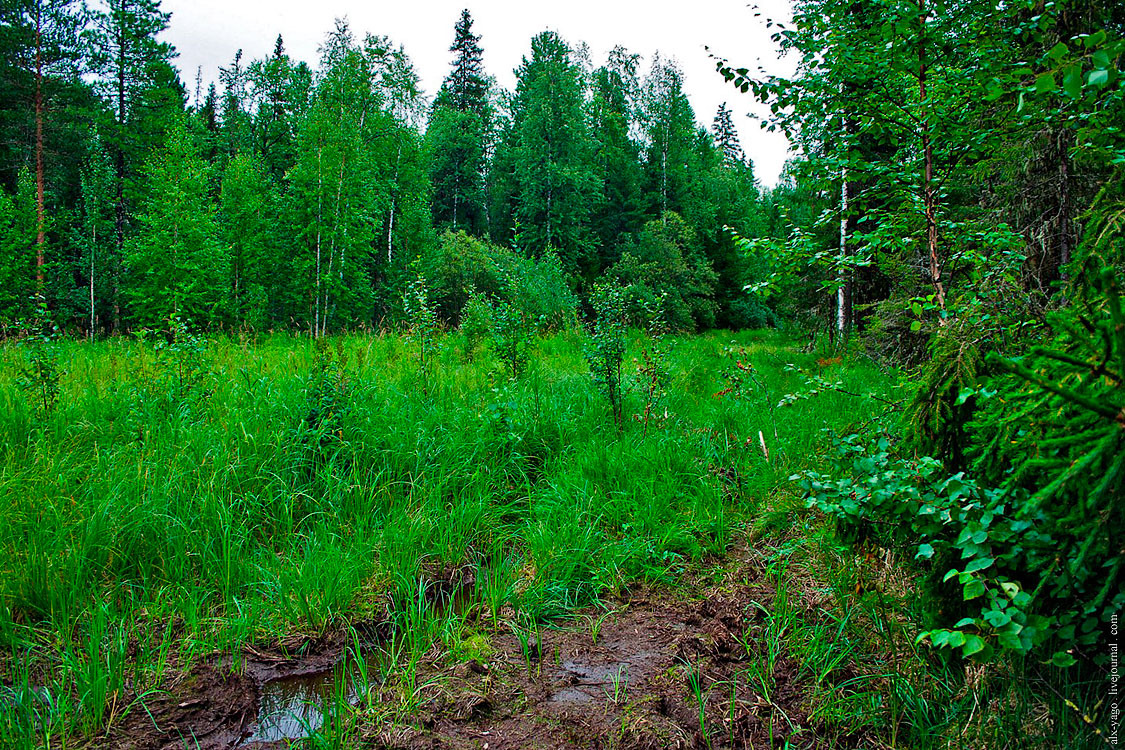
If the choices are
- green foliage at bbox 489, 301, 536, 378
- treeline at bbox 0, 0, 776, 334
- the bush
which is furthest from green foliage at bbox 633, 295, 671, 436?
the bush

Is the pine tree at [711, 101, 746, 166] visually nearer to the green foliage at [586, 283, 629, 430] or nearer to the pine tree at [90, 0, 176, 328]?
the pine tree at [90, 0, 176, 328]

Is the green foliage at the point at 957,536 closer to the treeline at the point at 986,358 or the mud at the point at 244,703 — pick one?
the treeline at the point at 986,358

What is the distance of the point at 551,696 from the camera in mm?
2367

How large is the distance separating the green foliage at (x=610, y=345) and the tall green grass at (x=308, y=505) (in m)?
0.19

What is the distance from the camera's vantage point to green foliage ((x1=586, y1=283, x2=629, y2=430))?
5.50 metres

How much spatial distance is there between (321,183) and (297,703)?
2031cm

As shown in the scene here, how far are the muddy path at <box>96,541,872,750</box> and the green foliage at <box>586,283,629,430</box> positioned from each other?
2802 mm

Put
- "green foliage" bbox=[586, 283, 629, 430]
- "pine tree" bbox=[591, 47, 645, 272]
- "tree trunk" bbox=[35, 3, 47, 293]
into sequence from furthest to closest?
"pine tree" bbox=[591, 47, 645, 272]
"tree trunk" bbox=[35, 3, 47, 293]
"green foliage" bbox=[586, 283, 629, 430]

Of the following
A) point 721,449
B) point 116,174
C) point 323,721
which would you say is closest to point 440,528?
point 323,721

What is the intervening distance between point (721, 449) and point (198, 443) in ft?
13.5

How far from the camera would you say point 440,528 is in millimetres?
3693

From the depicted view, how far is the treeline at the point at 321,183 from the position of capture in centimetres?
1973

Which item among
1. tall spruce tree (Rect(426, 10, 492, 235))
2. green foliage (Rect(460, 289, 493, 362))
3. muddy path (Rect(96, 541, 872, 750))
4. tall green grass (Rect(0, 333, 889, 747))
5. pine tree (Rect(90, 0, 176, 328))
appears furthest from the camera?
tall spruce tree (Rect(426, 10, 492, 235))

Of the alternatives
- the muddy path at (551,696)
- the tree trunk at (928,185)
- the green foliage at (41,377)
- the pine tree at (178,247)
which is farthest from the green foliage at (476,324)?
the pine tree at (178,247)
